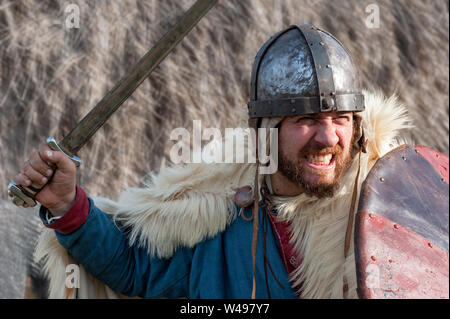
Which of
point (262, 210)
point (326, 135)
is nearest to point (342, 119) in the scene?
point (326, 135)

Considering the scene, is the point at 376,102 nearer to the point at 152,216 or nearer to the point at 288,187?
the point at 288,187

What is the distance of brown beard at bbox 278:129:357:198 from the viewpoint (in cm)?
194

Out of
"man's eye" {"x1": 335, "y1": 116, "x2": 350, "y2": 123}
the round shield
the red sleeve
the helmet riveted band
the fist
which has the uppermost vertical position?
the helmet riveted band

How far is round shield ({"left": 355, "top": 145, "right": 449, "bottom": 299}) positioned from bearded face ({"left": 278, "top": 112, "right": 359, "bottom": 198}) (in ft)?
0.48

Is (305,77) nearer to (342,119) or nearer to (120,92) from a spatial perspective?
(342,119)

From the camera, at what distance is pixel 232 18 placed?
336 centimetres

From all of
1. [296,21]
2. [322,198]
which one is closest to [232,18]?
[296,21]

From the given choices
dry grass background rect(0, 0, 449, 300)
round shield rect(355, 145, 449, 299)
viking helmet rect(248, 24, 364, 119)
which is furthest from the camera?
dry grass background rect(0, 0, 449, 300)

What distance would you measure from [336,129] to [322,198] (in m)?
0.24

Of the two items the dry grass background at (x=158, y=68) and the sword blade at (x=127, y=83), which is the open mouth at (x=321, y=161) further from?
the dry grass background at (x=158, y=68)

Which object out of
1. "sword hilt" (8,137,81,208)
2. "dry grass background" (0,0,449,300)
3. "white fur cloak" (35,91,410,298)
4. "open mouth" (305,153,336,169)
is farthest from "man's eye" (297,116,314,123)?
"dry grass background" (0,0,449,300)

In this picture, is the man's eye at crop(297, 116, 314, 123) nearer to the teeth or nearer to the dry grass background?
the teeth

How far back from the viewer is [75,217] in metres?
1.97

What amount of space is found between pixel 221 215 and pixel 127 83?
58 cm
